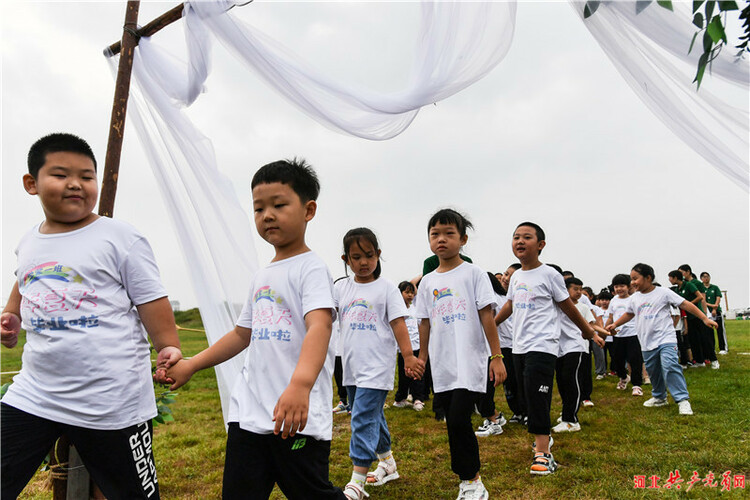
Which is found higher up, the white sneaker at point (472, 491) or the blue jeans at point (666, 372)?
the blue jeans at point (666, 372)

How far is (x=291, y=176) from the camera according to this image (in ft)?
6.93

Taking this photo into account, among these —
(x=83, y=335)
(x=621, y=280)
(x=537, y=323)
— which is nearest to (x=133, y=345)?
(x=83, y=335)

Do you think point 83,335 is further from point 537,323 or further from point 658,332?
point 658,332

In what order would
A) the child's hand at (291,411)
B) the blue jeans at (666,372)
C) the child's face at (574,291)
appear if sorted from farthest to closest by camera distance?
the child's face at (574,291) < the blue jeans at (666,372) < the child's hand at (291,411)

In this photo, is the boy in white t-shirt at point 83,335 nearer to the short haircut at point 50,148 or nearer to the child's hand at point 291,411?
the short haircut at point 50,148

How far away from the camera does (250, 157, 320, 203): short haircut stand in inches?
82.6

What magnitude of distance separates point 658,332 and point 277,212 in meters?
5.67

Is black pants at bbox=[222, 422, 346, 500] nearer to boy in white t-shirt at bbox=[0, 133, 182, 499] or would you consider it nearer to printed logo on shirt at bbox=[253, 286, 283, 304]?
boy in white t-shirt at bbox=[0, 133, 182, 499]

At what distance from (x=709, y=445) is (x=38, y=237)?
500 cm

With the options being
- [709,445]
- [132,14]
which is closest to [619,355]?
[709,445]

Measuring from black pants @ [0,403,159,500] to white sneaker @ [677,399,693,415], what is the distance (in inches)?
227

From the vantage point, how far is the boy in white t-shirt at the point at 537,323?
3834mm

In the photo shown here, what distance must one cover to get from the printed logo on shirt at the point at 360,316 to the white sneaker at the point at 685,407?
4141 mm

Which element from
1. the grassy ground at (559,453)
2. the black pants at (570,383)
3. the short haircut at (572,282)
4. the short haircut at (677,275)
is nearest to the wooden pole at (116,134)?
the grassy ground at (559,453)
